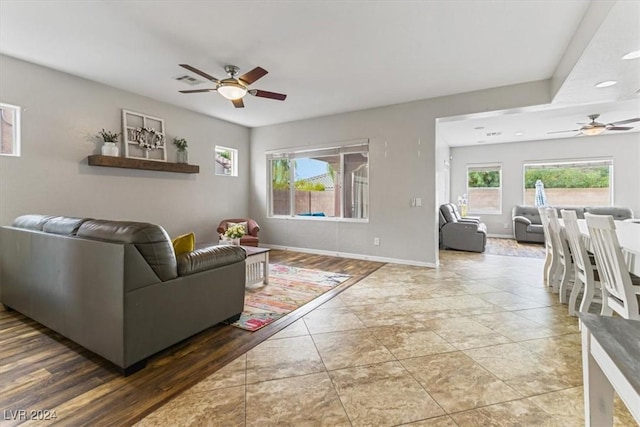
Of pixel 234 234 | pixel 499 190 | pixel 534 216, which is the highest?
pixel 499 190

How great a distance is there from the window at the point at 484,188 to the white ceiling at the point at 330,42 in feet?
15.9

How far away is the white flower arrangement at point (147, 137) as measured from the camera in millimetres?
4509

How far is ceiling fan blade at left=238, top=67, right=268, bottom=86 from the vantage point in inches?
117

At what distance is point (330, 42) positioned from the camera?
3053 mm

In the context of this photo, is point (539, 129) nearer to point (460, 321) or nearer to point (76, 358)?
point (460, 321)

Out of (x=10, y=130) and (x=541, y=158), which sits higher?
(x=541, y=158)

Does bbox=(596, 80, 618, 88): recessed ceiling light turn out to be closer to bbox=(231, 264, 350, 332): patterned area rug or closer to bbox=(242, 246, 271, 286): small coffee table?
bbox=(231, 264, 350, 332): patterned area rug

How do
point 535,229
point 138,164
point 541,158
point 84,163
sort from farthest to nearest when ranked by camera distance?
1. point 541,158
2. point 535,229
3. point 138,164
4. point 84,163

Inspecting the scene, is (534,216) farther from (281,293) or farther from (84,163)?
(84,163)

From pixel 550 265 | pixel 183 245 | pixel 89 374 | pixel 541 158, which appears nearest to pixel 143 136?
pixel 183 245

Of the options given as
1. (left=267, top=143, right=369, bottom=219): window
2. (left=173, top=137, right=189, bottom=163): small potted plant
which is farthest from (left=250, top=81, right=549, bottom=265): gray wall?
(left=173, top=137, right=189, bottom=163): small potted plant

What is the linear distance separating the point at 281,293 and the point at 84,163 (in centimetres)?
317

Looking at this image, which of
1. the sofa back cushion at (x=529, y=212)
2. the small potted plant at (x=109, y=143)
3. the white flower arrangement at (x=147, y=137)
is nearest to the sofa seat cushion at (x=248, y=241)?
the white flower arrangement at (x=147, y=137)

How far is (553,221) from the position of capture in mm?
3377
